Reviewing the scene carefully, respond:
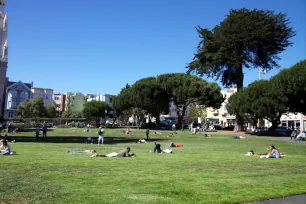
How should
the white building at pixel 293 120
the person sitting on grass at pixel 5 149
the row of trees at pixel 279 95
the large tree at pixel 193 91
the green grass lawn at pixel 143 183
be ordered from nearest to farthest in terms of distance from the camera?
the green grass lawn at pixel 143 183 < the person sitting on grass at pixel 5 149 < the row of trees at pixel 279 95 < the large tree at pixel 193 91 < the white building at pixel 293 120

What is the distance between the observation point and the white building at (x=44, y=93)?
12716cm

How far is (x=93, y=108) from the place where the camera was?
10594 cm

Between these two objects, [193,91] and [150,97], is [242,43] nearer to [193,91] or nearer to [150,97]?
[193,91]

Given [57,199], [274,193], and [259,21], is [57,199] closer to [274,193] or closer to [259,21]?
[274,193]

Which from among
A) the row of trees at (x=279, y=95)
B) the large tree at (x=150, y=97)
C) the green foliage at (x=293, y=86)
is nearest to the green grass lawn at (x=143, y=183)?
the green foliage at (x=293, y=86)

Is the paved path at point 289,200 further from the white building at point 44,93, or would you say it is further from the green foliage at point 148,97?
the white building at point 44,93

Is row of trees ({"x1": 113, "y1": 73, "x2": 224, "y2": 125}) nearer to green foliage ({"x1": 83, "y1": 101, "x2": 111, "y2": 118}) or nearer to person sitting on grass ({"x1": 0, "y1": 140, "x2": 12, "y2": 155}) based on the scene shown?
green foliage ({"x1": 83, "y1": 101, "x2": 111, "y2": 118})

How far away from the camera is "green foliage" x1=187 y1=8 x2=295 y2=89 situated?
54.1m

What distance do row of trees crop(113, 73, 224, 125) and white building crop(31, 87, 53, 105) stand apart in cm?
5873

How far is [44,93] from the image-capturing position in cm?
13162

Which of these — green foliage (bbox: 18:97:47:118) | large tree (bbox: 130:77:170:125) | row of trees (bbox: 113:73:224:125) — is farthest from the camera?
green foliage (bbox: 18:97:47:118)

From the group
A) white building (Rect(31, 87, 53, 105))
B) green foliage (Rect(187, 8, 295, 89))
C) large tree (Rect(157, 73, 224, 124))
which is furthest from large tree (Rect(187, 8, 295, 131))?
white building (Rect(31, 87, 53, 105))

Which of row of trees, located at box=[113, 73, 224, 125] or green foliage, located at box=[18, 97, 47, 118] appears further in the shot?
green foliage, located at box=[18, 97, 47, 118]

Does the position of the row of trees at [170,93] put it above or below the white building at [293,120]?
above
